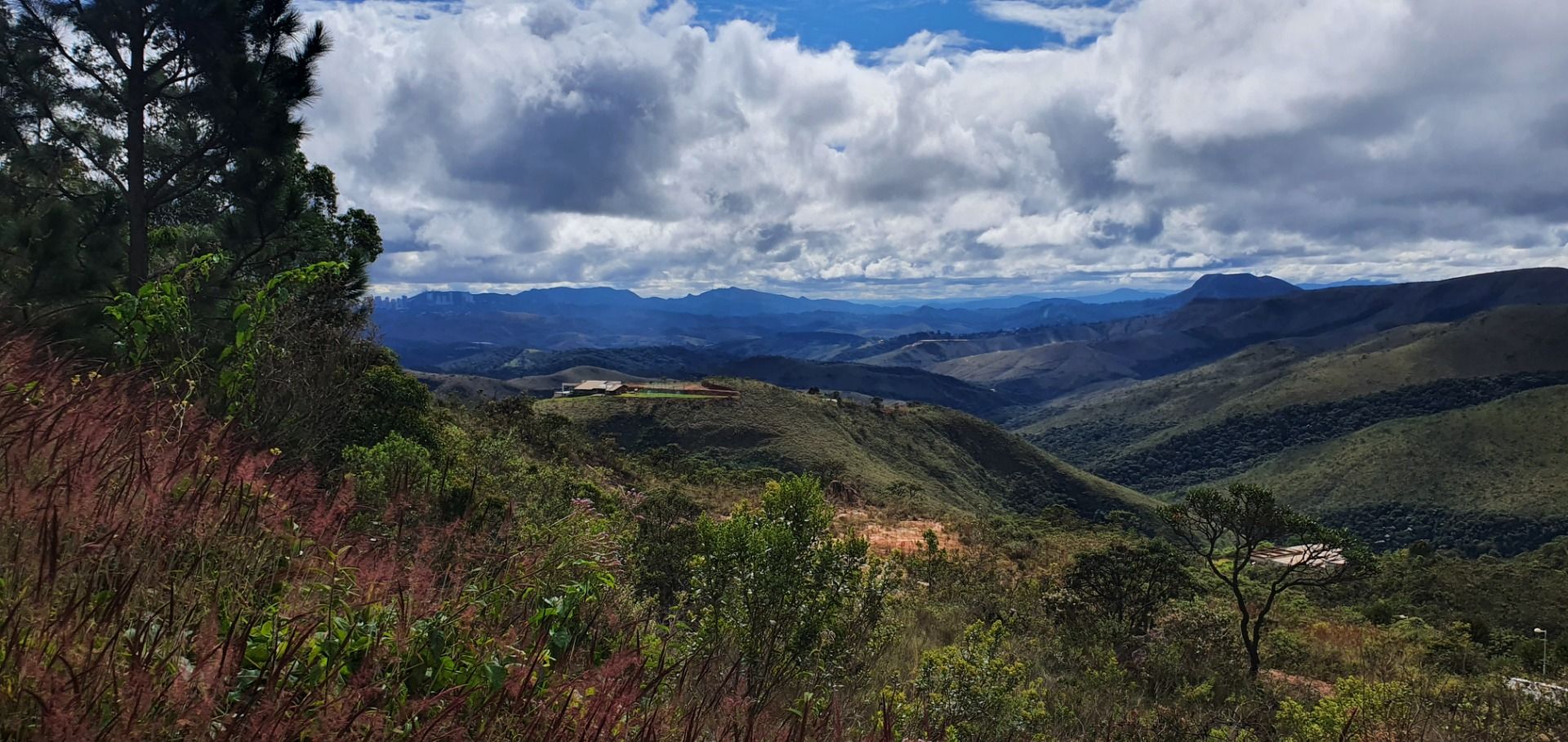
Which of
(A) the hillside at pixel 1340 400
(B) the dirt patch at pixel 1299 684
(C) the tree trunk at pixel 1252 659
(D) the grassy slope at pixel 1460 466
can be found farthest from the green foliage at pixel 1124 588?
(A) the hillside at pixel 1340 400

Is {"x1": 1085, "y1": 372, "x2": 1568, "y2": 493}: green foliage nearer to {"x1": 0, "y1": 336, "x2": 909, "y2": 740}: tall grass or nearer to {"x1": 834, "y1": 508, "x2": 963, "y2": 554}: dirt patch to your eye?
{"x1": 834, "y1": 508, "x2": 963, "y2": 554}: dirt patch

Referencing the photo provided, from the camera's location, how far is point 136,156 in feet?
30.4

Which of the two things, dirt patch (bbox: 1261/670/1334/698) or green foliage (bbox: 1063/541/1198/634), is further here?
green foliage (bbox: 1063/541/1198/634)

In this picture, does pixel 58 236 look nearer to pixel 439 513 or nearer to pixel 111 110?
pixel 111 110

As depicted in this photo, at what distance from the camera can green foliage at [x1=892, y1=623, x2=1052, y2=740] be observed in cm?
480

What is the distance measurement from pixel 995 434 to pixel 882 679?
10409 centimetres

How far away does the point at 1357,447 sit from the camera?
131 m

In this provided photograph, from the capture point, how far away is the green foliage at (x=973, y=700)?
4805mm

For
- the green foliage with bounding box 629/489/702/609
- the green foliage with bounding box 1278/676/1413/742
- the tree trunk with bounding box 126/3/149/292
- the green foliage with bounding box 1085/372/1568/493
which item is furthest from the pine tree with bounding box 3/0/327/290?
the green foliage with bounding box 1085/372/1568/493

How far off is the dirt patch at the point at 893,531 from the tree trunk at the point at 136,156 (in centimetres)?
1497

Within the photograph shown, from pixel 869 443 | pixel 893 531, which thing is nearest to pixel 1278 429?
pixel 869 443

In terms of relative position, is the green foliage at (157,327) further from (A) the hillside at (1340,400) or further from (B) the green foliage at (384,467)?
(A) the hillside at (1340,400)

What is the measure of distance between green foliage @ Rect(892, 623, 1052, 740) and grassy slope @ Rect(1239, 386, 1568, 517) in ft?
439

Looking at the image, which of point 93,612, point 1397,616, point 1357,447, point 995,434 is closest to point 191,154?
point 93,612
